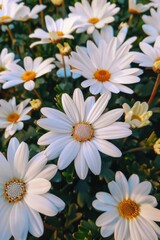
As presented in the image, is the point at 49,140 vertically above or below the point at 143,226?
above

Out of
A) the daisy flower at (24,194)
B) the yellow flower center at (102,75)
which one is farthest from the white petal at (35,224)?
the yellow flower center at (102,75)

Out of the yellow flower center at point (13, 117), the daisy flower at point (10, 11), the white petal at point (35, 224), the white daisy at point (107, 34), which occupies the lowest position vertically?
the white petal at point (35, 224)

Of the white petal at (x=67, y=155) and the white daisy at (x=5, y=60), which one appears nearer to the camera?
the white petal at (x=67, y=155)

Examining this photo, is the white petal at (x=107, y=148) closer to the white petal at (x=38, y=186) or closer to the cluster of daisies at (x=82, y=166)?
the cluster of daisies at (x=82, y=166)

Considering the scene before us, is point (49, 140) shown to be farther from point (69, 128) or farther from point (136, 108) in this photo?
point (136, 108)

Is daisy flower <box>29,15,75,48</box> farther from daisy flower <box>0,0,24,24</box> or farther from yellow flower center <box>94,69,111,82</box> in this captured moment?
yellow flower center <box>94,69,111,82</box>

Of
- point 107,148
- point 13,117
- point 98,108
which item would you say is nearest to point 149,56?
point 98,108

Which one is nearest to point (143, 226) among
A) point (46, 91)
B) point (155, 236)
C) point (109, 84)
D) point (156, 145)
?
point (155, 236)
